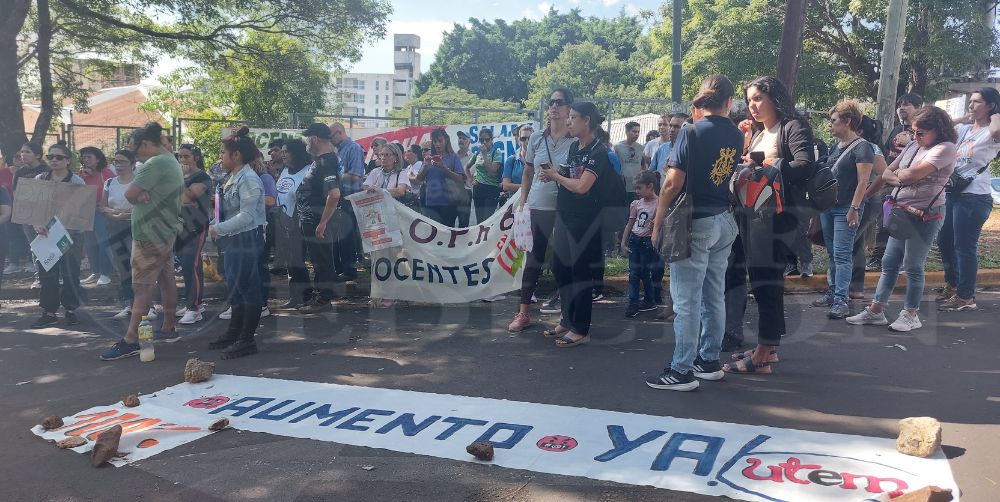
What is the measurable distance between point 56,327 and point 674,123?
269 inches

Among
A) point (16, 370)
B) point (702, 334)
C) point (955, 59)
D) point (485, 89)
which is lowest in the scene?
point (16, 370)

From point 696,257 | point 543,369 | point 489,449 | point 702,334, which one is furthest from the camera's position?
point 543,369

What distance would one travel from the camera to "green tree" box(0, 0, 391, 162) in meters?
14.2

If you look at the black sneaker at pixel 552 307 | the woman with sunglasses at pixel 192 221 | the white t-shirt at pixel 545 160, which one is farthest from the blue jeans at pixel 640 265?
the woman with sunglasses at pixel 192 221

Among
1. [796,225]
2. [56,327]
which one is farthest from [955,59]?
[56,327]

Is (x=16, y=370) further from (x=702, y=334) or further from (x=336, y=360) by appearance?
(x=702, y=334)

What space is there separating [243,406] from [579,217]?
2.90 meters

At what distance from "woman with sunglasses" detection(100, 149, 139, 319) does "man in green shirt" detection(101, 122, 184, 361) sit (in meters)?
1.61

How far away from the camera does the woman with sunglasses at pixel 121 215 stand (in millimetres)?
8094

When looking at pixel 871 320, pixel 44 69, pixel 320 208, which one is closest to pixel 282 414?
pixel 320 208

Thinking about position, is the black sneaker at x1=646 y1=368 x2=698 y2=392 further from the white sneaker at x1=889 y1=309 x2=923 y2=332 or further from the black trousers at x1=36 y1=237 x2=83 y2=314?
the black trousers at x1=36 y1=237 x2=83 y2=314

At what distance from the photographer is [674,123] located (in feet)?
27.3

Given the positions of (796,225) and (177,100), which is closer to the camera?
(796,225)

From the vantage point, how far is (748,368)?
516 centimetres
